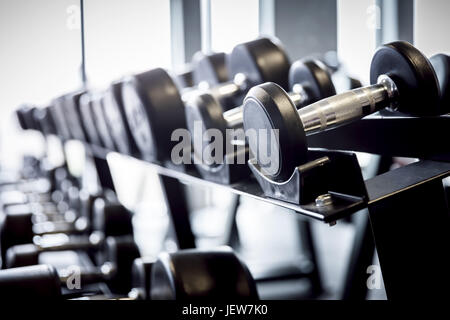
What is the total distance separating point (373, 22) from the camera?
0.68 m

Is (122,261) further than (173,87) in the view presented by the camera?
Yes

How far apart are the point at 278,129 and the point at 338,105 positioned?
9 cm

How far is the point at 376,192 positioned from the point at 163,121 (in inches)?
16.2

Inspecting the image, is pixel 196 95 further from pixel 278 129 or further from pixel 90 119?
pixel 90 119

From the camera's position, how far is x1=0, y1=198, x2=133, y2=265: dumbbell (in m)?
1.25

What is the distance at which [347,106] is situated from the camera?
0.46 metres

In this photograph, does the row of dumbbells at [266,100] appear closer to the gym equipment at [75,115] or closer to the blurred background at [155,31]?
the blurred background at [155,31]

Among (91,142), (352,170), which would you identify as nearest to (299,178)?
(352,170)

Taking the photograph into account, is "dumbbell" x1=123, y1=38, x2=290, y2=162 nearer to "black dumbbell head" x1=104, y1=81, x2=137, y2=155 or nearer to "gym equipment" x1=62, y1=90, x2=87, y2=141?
"black dumbbell head" x1=104, y1=81, x2=137, y2=155

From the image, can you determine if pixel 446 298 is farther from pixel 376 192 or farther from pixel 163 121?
pixel 163 121

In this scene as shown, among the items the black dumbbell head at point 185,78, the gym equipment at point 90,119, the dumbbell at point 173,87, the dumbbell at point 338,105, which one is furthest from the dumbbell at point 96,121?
the dumbbell at point 338,105

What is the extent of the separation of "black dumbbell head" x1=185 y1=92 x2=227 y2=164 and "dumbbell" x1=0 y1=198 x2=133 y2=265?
75 centimetres

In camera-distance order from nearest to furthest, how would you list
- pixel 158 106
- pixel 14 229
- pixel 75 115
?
pixel 158 106 < pixel 14 229 < pixel 75 115

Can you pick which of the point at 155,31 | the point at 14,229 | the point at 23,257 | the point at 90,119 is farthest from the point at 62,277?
the point at 155,31
